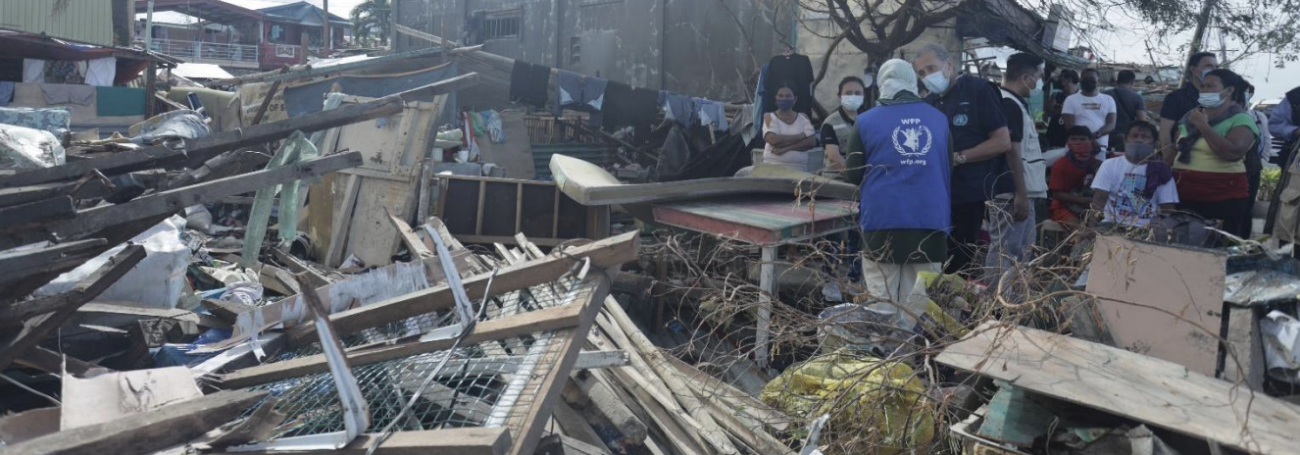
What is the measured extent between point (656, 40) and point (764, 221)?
38.3ft

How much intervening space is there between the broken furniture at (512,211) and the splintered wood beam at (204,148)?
136 inches

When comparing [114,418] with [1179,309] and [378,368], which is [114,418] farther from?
[1179,309]

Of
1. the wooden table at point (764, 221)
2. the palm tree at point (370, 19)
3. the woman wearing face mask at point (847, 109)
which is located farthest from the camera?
the palm tree at point (370, 19)

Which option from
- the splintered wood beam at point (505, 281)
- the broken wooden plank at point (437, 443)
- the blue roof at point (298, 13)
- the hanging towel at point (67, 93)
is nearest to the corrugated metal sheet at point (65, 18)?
the hanging towel at point (67, 93)

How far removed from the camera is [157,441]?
2.70 m

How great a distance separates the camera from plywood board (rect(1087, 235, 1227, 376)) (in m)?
3.42

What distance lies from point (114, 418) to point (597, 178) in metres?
4.01

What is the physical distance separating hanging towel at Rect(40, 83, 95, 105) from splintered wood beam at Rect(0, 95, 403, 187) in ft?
42.6

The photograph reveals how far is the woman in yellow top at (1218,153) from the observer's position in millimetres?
6168

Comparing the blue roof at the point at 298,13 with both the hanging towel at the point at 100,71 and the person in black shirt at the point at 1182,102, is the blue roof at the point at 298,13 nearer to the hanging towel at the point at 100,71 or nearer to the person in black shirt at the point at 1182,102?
the hanging towel at the point at 100,71

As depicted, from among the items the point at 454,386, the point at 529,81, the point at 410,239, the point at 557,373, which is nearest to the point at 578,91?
the point at 529,81

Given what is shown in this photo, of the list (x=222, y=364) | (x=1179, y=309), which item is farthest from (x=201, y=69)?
(x=1179, y=309)

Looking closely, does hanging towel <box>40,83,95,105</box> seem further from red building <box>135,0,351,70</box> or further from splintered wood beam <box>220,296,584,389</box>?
red building <box>135,0,351,70</box>

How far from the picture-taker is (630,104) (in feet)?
39.9
